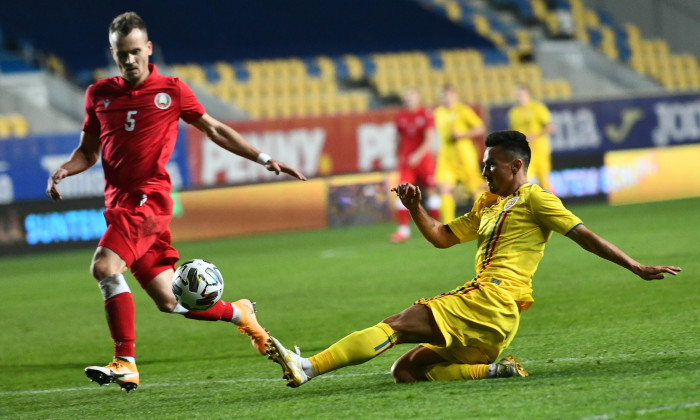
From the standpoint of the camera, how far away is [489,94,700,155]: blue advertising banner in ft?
61.7

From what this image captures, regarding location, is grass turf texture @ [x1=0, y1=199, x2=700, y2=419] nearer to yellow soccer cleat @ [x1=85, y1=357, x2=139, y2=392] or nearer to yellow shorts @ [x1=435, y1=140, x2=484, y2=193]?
yellow soccer cleat @ [x1=85, y1=357, x2=139, y2=392]

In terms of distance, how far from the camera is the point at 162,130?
5809 mm

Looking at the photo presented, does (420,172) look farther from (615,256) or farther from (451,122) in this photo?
(615,256)

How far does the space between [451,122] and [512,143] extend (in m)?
9.74

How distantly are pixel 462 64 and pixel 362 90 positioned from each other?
2588 millimetres

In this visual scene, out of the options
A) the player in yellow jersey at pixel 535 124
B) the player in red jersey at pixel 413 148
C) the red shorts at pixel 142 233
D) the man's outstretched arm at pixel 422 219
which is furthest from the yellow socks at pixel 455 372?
the player in yellow jersey at pixel 535 124

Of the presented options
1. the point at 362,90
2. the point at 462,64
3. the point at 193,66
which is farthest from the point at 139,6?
the point at 462,64

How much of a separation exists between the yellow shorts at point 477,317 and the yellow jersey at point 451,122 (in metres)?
9.88

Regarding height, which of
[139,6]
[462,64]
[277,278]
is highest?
[139,6]

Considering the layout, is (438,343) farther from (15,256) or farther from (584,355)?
(15,256)

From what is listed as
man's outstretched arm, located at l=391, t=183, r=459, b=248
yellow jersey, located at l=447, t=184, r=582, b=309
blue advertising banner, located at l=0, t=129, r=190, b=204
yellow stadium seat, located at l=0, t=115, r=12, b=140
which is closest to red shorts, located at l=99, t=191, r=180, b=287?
man's outstretched arm, located at l=391, t=183, r=459, b=248

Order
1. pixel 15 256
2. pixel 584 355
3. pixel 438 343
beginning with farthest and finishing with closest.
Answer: pixel 15 256 → pixel 584 355 → pixel 438 343

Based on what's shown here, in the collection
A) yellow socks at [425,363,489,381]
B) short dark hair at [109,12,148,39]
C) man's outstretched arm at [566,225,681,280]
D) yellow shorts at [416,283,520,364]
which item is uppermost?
short dark hair at [109,12,148,39]

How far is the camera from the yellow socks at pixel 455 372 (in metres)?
5.06
